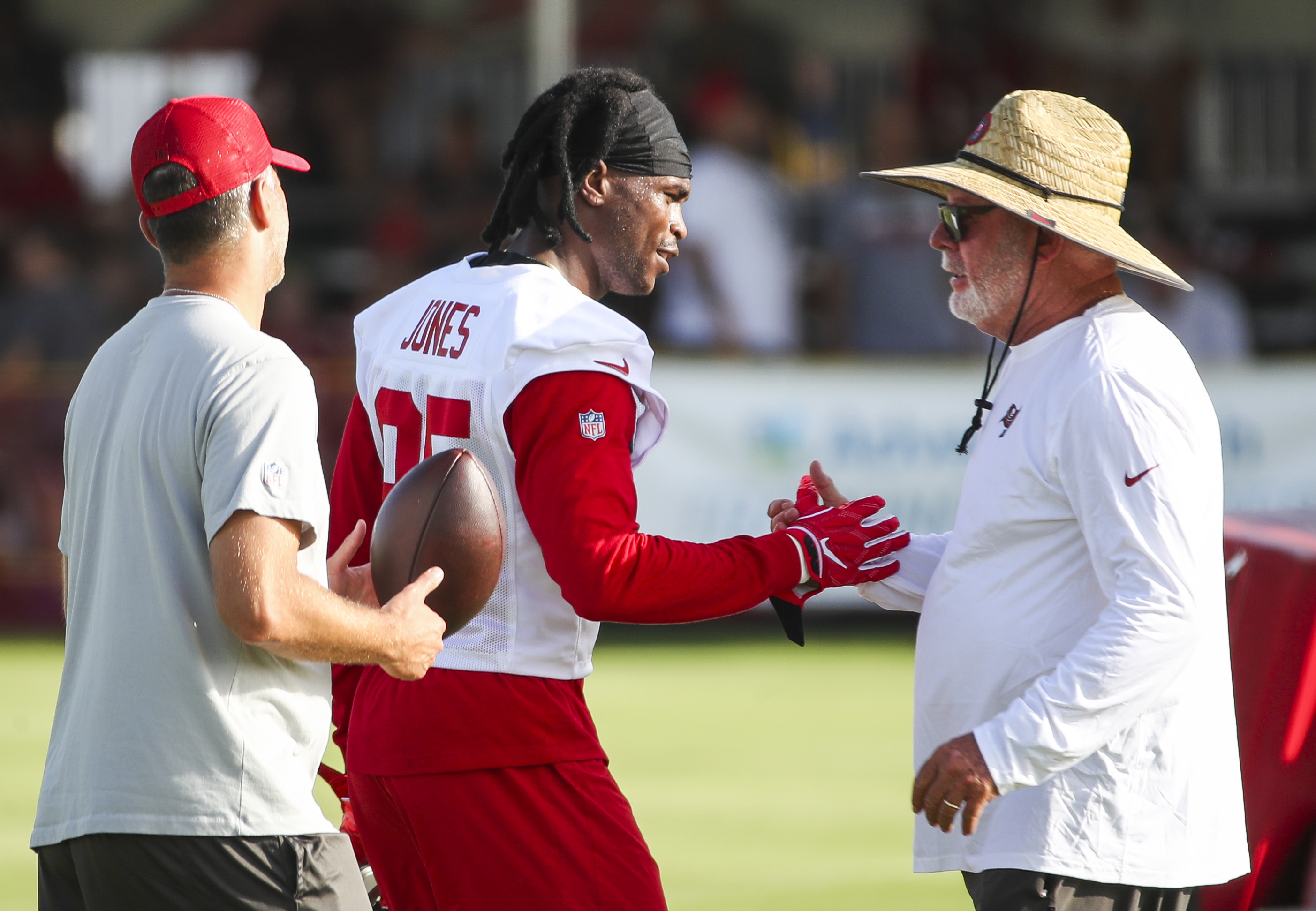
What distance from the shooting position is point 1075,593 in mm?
3094

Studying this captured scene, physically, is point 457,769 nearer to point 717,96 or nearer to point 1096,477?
point 1096,477

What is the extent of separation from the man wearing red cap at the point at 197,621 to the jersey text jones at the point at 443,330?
456mm

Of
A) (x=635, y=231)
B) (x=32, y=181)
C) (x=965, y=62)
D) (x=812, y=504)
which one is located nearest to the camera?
(x=635, y=231)

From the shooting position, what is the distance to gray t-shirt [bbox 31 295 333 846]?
2.74 meters

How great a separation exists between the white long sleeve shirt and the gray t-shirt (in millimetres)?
1244

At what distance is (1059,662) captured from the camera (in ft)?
9.88

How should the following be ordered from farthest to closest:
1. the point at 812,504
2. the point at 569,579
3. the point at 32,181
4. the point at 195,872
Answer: the point at 32,181 < the point at 812,504 < the point at 569,579 < the point at 195,872

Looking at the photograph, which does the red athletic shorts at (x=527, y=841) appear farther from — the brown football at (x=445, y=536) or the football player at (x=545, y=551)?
the brown football at (x=445, y=536)

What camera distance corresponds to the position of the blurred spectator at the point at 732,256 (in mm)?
10039

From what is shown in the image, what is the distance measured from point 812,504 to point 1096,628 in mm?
933

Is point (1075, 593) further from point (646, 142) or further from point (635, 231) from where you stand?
point (646, 142)

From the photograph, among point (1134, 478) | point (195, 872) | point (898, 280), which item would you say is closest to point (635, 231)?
point (1134, 478)

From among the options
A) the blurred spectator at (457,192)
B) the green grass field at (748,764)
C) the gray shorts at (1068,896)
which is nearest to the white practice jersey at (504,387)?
the gray shorts at (1068,896)

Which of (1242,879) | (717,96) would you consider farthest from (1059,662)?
(717,96)
